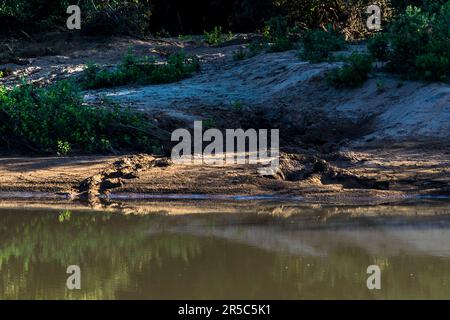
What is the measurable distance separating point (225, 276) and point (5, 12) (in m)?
11.0

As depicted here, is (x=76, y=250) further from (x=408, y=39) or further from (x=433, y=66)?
(x=408, y=39)

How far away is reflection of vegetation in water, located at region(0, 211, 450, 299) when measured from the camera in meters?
6.87

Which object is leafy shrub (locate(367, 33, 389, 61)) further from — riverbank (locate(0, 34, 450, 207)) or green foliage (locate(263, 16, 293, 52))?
green foliage (locate(263, 16, 293, 52))

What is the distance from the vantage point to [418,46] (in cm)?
1287

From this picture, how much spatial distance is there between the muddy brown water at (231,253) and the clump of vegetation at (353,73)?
10.6 feet

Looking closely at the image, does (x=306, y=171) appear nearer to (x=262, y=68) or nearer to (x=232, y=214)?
(x=232, y=214)

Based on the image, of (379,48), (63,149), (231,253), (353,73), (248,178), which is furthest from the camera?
(379,48)

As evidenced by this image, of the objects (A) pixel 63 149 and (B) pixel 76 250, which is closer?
(B) pixel 76 250

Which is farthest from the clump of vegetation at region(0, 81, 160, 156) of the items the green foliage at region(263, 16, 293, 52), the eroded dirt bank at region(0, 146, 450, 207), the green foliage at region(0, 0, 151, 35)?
the green foliage at region(0, 0, 151, 35)

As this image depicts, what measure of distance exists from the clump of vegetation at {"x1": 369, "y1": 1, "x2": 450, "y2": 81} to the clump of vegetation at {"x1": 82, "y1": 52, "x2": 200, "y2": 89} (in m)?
2.90

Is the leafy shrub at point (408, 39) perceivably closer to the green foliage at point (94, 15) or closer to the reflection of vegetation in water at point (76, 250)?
the reflection of vegetation in water at point (76, 250)

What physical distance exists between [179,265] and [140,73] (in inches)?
286

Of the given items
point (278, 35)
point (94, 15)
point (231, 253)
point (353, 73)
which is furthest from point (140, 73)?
point (231, 253)

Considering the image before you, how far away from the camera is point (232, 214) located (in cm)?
986
